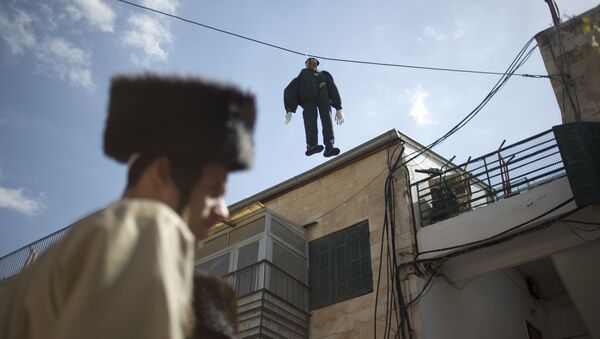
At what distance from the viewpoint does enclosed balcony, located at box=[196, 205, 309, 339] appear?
10211mm

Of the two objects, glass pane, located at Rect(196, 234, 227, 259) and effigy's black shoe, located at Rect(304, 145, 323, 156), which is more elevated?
glass pane, located at Rect(196, 234, 227, 259)

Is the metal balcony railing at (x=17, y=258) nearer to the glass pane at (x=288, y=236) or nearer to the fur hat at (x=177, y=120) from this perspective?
the glass pane at (x=288, y=236)

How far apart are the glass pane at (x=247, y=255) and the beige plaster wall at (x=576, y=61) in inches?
246

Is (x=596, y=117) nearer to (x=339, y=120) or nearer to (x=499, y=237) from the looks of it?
(x=499, y=237)

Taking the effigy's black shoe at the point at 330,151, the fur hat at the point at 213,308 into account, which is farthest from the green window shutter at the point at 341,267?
the fur hat at the point at 213,308

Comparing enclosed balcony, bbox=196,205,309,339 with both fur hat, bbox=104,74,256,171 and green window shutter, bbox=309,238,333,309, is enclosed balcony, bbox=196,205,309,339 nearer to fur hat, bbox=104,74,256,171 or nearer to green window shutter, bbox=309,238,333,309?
green window shutter, bbox=309,238,333,309

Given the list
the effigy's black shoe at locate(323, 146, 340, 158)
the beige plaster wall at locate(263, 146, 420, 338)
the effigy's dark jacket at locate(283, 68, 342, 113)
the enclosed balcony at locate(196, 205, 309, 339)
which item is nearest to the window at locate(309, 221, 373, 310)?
the beige plaster wall at locate(263, 146, 420, 338)

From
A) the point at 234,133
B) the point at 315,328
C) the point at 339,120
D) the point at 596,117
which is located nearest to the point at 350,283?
the point at 315,328

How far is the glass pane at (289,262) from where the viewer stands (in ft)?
36.8

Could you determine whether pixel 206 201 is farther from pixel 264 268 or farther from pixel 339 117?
pixel 264 268

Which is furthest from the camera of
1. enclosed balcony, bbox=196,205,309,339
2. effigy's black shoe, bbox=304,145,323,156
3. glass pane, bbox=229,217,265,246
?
glass pane, bbox=229,217,265,246

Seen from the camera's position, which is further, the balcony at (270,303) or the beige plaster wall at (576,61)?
the balcony at (270,303)

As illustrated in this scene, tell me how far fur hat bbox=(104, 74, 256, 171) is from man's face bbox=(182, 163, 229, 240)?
0.04 meters

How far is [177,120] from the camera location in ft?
4.76
